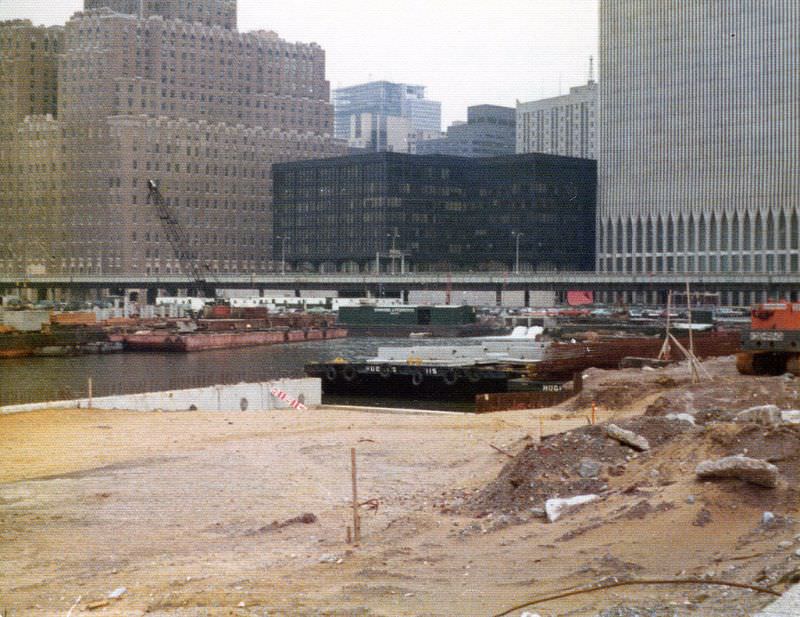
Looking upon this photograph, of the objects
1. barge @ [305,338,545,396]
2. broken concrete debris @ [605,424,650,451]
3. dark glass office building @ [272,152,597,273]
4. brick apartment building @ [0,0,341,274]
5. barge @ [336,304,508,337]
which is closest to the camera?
broken concrete debris @ [605,424,650,451]

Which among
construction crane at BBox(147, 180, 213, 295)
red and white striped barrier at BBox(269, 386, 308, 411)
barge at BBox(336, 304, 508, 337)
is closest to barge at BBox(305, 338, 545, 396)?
red and white striped barrier at BBox(269, 386, 308, 411)

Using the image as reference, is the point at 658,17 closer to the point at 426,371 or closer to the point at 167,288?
the point at 167,288

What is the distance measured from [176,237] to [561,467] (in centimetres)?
16269

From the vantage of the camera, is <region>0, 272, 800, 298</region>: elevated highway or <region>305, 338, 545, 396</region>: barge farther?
<region>0, 272, 800, 298</region>: elevated highway

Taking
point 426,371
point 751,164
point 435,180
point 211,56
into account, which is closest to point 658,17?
point 751,164

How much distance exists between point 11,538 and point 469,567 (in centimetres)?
817

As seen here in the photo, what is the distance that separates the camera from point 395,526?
19703 mm

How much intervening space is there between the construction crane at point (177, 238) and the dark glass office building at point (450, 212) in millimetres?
19968

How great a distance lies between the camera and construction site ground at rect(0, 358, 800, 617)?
15367 mm

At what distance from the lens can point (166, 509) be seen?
2188cm

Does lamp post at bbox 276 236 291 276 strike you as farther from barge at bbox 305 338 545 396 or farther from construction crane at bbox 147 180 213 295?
barge at bbox 305 338 545 396

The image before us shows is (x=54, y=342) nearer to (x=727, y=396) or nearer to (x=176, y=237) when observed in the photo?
(x=727, y=396)

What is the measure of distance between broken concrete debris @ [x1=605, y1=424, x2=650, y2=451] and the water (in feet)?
119

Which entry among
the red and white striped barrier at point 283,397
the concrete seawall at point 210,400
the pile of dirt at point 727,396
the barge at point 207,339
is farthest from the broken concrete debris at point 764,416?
the barge at point 207,339
